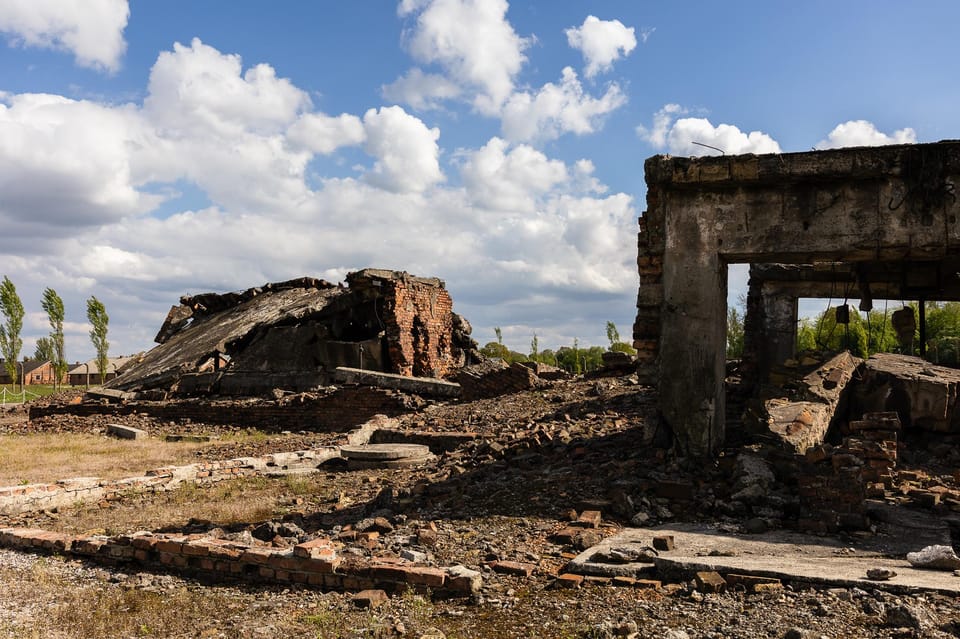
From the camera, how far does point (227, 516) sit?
7582 mm

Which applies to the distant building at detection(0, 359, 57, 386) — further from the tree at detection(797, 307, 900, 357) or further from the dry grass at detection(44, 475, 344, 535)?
the dry grass at detection(44, 475, 344, 535)

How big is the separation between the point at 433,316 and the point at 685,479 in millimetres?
13131

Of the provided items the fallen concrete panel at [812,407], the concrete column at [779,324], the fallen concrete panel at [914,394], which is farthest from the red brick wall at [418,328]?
the fallen concrete panel at [914,394]

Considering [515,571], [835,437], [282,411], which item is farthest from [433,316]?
[515,571]

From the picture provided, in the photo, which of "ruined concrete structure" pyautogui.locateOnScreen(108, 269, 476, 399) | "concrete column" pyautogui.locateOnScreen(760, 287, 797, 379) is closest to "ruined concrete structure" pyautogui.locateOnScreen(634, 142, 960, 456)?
"concrete column" pyautogui.locateOnScreen(760, 287, 797, 379)

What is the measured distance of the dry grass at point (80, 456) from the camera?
10.9 metres

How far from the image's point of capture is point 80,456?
12938mm

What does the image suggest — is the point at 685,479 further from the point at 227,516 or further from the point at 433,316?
the point at 433,316

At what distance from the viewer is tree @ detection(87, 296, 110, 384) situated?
44156 millimetres

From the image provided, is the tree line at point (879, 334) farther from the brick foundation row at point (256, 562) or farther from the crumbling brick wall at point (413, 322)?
the brick foundation row at point (256, 562)

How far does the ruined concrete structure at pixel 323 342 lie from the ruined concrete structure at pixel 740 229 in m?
10.7

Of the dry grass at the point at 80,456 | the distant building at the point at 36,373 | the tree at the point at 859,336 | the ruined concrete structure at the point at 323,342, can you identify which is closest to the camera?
the dry grass at the point at 80,456

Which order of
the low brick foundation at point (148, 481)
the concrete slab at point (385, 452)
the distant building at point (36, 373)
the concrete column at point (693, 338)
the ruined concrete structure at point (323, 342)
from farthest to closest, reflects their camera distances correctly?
the distant building at point (36, 373) → the ruined concrete structure at point (323, 342) → the concrete slab at point (385, 452) → the low brick foundation at point (148, 481) → the concrete column at point (693, 338)

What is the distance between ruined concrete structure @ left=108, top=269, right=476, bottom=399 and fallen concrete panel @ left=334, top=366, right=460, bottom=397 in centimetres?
100
